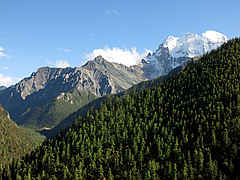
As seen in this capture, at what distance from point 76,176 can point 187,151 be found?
93747mm

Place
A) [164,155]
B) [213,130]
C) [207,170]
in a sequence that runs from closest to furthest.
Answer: [207,170] < [164,155] < [213,130]

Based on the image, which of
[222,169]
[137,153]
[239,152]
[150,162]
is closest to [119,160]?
[137,153]

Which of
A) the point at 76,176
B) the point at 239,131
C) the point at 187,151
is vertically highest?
the point at 239,131

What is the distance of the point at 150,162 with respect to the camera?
553 feet

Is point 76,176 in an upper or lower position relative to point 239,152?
lower

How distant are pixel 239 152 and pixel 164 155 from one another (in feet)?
Result: 190

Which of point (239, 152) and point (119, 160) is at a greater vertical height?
point (239, 152)

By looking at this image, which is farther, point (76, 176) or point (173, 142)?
point (173, 142)

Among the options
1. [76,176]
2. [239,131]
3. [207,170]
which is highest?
[239,131]

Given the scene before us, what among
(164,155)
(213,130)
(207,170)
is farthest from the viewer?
(213,130)

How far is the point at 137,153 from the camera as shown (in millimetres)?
187625

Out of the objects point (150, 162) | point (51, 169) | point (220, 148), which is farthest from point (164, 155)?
point (51, 169)

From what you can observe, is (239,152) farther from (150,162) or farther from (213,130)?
(150,162)

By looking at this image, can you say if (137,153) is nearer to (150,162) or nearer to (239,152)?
(150,162)
